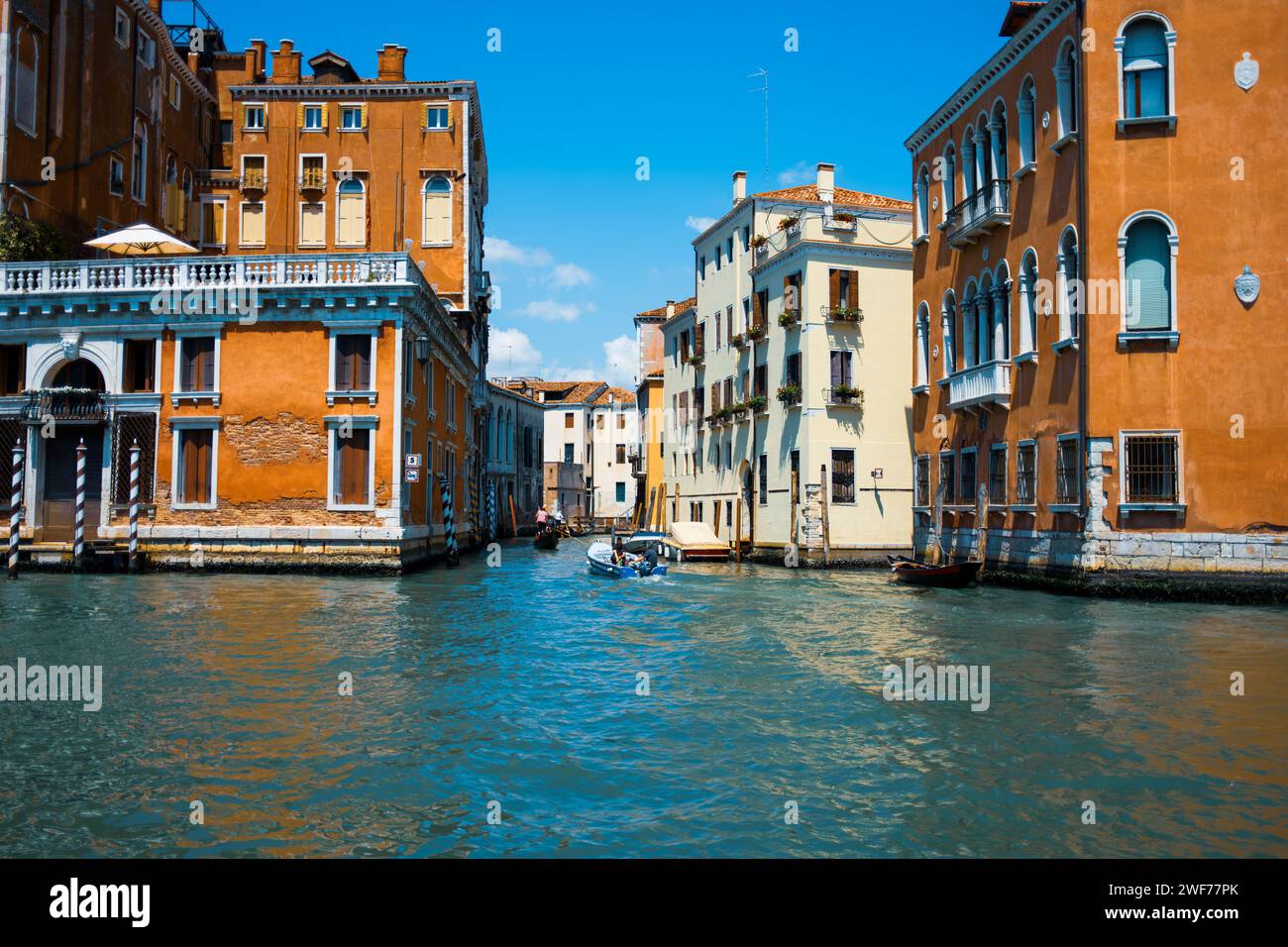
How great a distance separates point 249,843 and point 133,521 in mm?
18416

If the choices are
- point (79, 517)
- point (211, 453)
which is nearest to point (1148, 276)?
point (211, 453)

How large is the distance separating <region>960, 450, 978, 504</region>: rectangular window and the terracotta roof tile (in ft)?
36.1

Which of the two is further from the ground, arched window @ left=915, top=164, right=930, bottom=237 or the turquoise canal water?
arched window @ left=915, top=164, right=930, bottom=237

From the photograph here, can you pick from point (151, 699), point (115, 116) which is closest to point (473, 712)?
point (151, 699)

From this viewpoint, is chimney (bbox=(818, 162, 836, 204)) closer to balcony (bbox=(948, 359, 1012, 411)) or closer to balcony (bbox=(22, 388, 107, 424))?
balcony (bbox=(948, 359, 1012, 411))

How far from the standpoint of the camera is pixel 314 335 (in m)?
22.3

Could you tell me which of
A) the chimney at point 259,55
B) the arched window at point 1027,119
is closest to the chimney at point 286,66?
the chimney at point 259,55

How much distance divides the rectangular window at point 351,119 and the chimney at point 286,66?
223 centimetres

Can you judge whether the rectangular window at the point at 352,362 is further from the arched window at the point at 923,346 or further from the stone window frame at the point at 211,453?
the arched window at the point at 923,346

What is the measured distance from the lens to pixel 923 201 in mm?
26688

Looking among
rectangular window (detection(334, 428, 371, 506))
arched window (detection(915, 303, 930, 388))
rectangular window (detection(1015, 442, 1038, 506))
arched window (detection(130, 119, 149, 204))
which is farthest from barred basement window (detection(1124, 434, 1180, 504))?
arched window (detection(130, 119, 149, 204))

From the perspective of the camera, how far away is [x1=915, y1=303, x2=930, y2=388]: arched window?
2630 cm
